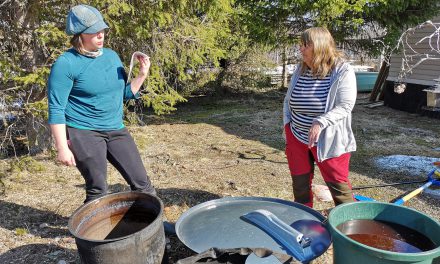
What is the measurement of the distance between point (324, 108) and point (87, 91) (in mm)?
1711

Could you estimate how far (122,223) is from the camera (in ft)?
8.19

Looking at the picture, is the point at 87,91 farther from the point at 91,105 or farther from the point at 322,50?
the point at 322,50

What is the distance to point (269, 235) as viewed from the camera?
6.64 feet

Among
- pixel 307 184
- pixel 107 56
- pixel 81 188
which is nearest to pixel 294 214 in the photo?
pixel 307 184

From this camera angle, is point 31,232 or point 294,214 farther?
point 31,232

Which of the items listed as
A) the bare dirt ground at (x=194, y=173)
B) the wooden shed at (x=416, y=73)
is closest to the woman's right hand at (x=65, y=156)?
the bare dirt ground at (x=194, y=173)

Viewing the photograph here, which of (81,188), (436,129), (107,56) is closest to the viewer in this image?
(107,56)

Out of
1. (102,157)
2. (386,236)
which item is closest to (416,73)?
(386,236)

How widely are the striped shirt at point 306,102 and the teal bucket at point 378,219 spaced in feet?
2.89

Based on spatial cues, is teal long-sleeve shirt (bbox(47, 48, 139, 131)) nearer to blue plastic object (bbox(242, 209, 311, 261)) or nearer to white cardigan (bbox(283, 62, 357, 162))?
blue plastic object (bbox(242, 209, 311, 261))

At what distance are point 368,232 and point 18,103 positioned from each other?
472 cm

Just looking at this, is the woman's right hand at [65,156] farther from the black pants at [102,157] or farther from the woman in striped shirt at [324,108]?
the woman in striped shirt at [324,108]

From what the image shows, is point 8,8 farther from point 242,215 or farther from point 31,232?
point 242,215

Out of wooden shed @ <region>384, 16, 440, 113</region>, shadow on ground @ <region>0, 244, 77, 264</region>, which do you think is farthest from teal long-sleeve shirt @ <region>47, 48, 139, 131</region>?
wooden shed @ <region>384, 16, 440, 113</region>
